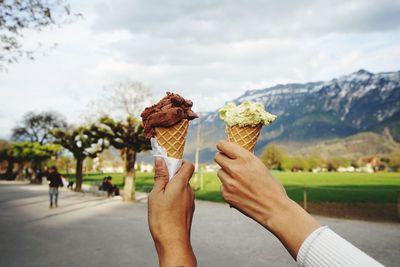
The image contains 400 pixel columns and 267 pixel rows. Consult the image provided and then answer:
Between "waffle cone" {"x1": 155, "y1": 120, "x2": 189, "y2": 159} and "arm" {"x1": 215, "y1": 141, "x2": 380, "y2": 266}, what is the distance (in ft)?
3.27

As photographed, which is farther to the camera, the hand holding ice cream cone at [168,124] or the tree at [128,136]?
the tree at [128,136]

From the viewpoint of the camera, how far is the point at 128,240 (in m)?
11.4

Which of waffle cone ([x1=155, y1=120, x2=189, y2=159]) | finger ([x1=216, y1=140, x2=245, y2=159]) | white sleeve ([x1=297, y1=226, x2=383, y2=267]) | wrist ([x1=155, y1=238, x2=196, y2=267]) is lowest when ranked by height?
wrist ([x1=155, y1=238, x2=196, y2=267])

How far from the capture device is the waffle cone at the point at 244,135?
8.46 ft

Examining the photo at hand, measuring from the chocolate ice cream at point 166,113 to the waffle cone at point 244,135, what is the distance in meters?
0.41

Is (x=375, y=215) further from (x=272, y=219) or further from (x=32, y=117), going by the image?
(x=32, y=117)

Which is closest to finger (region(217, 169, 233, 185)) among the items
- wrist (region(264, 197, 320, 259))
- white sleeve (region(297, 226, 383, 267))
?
wrist (region(264, 197, 320, 259))

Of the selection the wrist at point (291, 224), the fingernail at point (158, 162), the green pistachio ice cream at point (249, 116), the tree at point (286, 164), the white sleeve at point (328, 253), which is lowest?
the tree at point (286, 164)

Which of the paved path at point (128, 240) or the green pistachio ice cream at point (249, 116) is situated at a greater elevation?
the green pistachio ice cream at point (249, 116)

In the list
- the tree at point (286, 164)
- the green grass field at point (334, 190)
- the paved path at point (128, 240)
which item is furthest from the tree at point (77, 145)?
the tree at point (286, 164)

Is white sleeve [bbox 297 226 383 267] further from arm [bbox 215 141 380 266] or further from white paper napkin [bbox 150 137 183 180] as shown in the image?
white paper napkin [bbox 150 137 183 180]

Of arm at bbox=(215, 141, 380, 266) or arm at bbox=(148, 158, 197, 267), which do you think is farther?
arm at bbox=(148, 158, 197, 267)

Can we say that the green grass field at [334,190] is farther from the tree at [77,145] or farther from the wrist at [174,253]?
the wrist at [174,253]

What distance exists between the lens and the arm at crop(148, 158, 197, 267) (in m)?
2.21
